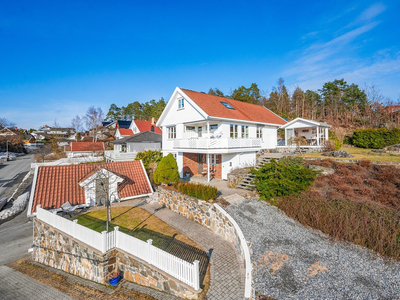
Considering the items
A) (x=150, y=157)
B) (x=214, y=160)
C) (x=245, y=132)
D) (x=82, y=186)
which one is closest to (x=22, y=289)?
(x=82, y=186)

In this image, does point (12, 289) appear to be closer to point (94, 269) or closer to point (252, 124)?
point (94, 269)

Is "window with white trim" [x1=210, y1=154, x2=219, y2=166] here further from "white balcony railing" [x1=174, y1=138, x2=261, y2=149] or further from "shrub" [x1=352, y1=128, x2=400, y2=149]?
"shrub" [x1=352, y1=128, x2=400, y2=149]

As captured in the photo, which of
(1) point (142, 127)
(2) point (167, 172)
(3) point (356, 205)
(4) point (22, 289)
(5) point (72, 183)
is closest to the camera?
(4) point (22, 289)

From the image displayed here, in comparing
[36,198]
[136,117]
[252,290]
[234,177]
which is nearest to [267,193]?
[234,177]

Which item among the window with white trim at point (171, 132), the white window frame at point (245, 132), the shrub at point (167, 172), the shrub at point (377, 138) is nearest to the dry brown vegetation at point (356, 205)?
the shrub at point (167, 172)

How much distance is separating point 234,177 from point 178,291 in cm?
902

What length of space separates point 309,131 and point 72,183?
2639 cm

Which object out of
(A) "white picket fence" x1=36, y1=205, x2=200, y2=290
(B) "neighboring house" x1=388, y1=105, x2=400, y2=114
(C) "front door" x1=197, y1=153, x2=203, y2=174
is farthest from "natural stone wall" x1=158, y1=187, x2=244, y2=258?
(B) "neighboring house" x1=388, y1=105, x2=400, y2=114

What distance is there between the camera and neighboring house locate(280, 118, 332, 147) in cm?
2252

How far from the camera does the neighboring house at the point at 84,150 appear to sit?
33403 mm

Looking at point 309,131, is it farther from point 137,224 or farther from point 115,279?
point 115,279

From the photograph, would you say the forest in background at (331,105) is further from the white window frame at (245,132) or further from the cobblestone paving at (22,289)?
the cobblestone paving at (22,289)

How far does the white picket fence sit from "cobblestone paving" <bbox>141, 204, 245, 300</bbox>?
79 centimetres

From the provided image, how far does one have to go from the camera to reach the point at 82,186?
1459 centimetres
